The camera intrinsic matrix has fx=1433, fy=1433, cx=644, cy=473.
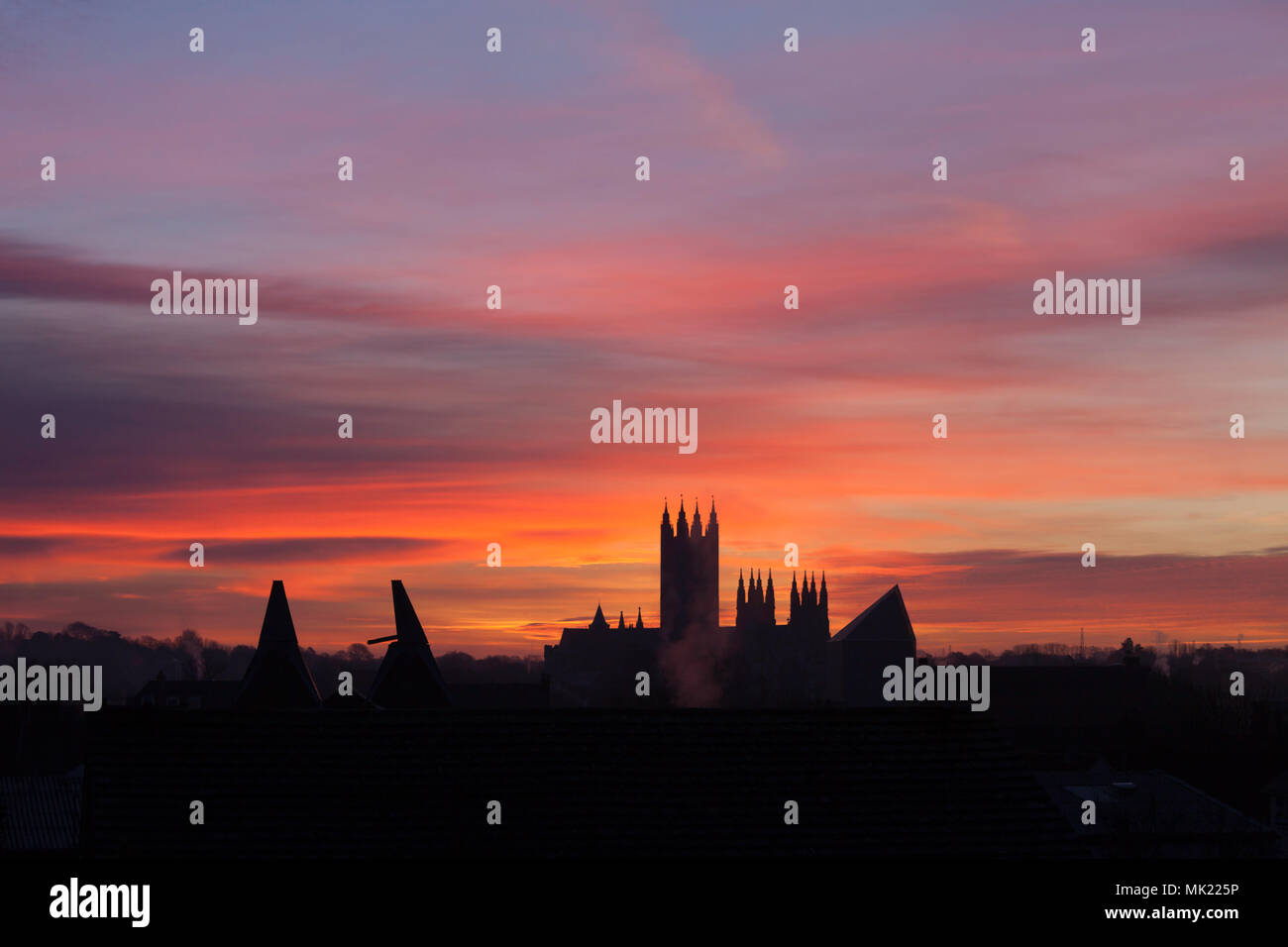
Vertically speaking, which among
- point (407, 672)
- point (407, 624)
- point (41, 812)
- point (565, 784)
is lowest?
point (41, 812)

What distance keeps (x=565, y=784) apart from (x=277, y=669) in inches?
→ 1023

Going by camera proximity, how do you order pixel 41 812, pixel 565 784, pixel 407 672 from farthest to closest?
pixel 41 812 < pixel 407 672 < pixel 565 784

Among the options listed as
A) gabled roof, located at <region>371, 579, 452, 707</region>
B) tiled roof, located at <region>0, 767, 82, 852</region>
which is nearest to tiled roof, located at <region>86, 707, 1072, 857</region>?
gabled roof, located at <region>371, 579, 452, 707</region>

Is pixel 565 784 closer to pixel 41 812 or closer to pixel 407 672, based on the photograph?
pixel 407 672

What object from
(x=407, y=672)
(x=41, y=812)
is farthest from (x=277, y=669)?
(x=41, y=812)

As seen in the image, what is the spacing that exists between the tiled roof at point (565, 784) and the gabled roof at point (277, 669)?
2137cm

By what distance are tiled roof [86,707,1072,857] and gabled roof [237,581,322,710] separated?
21374 mm

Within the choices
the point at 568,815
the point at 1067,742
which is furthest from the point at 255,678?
the point at 1067,742

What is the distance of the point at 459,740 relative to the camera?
2488 centimetres

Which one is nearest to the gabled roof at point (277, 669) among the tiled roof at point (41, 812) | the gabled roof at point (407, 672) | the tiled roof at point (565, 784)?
the gabled roof at point (407, 672)

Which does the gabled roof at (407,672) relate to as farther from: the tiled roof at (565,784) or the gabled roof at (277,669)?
the tiled roof at (565,784)

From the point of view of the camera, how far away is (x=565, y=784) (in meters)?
23.9
